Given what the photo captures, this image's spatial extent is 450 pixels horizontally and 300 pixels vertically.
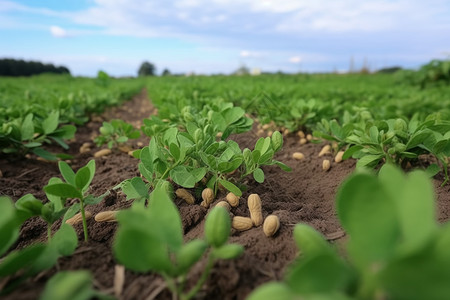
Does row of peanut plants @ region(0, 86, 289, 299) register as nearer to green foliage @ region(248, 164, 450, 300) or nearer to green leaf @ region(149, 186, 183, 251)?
green leaf @ region(149, 186, 183, 251)

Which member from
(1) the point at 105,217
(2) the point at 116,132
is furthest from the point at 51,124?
(1) the point at 105,217

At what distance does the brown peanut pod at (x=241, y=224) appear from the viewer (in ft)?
4.02

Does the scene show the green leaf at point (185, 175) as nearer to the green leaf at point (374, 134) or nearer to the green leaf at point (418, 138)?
the green leaf at point (374, 134)

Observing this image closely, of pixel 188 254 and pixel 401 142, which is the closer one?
pixel 188 254

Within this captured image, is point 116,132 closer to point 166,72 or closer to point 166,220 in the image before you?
point 166,220

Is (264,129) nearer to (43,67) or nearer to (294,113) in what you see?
(294,113)

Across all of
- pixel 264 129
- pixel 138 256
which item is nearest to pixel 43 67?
pixel 264 129

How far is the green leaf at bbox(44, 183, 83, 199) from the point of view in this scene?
1008mm

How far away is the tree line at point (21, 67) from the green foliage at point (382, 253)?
33.2m

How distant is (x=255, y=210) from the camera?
50.9 inches

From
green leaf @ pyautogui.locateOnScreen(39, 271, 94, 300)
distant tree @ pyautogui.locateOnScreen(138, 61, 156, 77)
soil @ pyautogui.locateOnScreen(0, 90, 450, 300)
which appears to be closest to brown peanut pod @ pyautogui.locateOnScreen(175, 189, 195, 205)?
soil @ pyautogui.locateOnScreen(0, 90, 450, 300)

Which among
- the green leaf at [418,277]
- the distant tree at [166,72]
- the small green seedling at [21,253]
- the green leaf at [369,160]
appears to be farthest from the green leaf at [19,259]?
the distant tree at [166,72]

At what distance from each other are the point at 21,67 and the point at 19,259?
117 feet

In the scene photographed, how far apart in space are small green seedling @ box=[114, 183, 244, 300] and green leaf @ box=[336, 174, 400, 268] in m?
0.27
